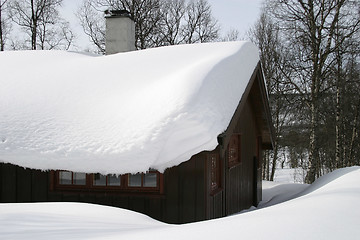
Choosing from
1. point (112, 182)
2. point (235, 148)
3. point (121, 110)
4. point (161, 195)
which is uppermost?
point (121, 110)

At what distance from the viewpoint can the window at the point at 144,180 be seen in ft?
19.9

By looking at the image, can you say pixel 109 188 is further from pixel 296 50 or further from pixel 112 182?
pixel 296 50

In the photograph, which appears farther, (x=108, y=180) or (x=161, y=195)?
(x=108, y=180)

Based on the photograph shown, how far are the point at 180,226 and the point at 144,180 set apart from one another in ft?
10.4

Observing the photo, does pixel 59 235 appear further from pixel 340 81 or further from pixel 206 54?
pixel 340 81

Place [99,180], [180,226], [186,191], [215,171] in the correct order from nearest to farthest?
[180,226] → [186,191] → [99,180] → [215,171]

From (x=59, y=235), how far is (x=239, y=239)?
141 cm

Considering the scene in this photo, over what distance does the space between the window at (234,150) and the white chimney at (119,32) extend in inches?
172

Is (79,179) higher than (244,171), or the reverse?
(79,179)

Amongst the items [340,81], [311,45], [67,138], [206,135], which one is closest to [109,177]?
[67,138]

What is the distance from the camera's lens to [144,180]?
6.11 m

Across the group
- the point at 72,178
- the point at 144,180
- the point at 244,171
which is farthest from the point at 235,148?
the point at 72,178

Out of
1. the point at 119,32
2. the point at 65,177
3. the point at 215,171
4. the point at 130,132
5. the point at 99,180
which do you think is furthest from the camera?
the point at 119,32

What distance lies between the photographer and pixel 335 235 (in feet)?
7.80
